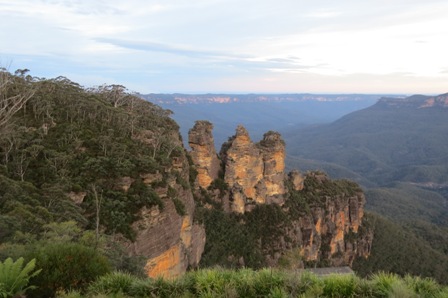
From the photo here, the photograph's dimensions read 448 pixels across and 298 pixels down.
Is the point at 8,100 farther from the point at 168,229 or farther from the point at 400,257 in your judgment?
the point at 400,257

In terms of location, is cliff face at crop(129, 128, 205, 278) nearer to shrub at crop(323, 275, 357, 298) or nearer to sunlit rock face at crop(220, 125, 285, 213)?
sunlit rock face at crop(220, 125, 285, 213)

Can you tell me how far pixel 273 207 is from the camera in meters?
49.3

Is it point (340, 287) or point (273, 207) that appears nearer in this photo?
point (340, 287)

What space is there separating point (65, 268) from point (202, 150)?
32984 millimetres

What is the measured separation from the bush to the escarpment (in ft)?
90.1

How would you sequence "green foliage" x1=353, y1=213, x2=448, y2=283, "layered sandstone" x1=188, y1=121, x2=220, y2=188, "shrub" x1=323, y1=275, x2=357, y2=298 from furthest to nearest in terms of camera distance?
1. "green foliage" x1=353, y1=213, x2=448, y2=283
2. "layered sandstone" x1=188, y1=121, x2=220, y2=188
3. "shrub" x1=323, y1=275, x2=357, y2=298

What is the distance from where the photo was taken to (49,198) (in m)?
21.6

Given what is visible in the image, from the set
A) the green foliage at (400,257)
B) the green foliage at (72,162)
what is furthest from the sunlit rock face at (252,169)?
the green foliage at (400,257)

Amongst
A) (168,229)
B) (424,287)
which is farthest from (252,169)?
(424,287)

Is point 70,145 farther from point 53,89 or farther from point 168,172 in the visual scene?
point 53,89

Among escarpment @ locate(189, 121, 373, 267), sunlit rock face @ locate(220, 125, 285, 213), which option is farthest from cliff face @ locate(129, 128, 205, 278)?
sunlit rock face @ locate(220, 125, 285, 213)

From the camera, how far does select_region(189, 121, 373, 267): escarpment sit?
43781 mm

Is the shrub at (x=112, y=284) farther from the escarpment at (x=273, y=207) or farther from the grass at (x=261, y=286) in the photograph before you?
the escarpment at (x=273, y=207)

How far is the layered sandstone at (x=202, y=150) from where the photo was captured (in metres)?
43.5
